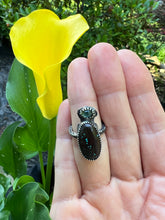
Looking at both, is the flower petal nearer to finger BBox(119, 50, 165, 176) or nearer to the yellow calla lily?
the yellow calla lily

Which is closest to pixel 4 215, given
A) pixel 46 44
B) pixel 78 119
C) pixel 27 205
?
pixel 27 205

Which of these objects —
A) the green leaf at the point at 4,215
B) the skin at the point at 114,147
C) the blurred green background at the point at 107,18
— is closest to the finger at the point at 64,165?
the skin at the point at 114,147

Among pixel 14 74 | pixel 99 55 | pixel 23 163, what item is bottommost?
pixel 23 163

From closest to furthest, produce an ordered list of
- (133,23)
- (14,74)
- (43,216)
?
(43,216)
(14,74)
(133,23)

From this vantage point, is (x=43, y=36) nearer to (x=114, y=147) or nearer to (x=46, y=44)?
(x=46, y=44)

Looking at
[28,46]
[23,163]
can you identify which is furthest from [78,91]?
[23,163]

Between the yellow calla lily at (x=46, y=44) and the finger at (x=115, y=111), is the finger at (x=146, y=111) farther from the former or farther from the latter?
the yellow calla lily at (x=46, y=44)

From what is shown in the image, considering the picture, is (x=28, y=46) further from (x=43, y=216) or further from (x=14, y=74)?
(x=43, y=216)

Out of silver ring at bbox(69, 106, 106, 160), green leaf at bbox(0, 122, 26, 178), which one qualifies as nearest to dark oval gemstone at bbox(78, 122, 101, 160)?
silver ring at bbox(69, 106, 106, 160)
